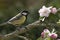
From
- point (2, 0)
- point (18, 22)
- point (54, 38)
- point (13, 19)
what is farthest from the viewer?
point (18, 22)

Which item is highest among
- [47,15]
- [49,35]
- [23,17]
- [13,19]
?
[23,17]

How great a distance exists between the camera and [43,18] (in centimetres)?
111

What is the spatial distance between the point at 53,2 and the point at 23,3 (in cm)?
63

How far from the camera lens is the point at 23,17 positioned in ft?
6.09

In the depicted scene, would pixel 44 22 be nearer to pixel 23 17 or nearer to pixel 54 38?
pixel 54 38

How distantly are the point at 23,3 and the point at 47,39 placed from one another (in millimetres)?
447

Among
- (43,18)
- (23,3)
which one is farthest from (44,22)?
(23,3)

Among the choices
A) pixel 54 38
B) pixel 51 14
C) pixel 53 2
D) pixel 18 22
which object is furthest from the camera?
pixel 18 22

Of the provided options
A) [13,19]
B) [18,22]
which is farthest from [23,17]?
[13,19]

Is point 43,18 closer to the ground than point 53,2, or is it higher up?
closer to the ground

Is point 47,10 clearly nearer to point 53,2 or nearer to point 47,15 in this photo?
point 47,15

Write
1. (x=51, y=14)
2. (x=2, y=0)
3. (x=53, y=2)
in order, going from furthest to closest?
1. (x=53, y=2)
2. (x=51, y=14)
3. (x=2, y=0)

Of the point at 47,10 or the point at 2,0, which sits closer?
the point at 2,0

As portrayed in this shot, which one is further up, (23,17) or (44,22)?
(23,17)
